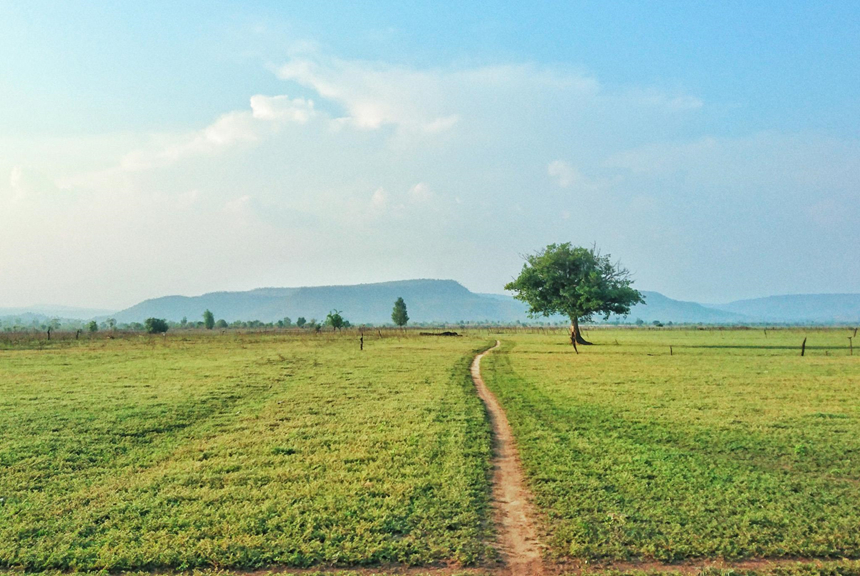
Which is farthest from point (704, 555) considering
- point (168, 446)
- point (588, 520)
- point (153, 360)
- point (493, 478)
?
point (153, 360)

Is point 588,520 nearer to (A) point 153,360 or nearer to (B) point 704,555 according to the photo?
(B) point 704,555

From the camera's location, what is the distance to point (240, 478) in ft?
31.0

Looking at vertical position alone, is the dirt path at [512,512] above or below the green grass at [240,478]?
below

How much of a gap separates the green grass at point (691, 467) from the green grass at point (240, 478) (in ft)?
4.75

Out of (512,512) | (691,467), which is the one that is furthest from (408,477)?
(691,467)

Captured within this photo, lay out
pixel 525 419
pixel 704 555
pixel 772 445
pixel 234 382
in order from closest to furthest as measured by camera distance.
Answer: pixel 704 555, pixel 772 445, pixel 525 419, pixel 234 382

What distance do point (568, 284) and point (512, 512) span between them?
178 feet

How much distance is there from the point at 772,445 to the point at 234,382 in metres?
19.5

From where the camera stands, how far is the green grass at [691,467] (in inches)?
270

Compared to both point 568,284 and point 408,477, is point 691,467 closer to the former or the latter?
point 408,477

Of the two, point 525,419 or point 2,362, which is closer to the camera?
point 525,419

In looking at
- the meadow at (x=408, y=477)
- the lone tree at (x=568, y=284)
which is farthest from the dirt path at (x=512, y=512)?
the lone tree at (x=568, y=284)

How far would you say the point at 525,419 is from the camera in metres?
14.8

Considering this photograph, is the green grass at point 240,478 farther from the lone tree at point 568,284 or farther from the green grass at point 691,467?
the lone tree at point 568,284
